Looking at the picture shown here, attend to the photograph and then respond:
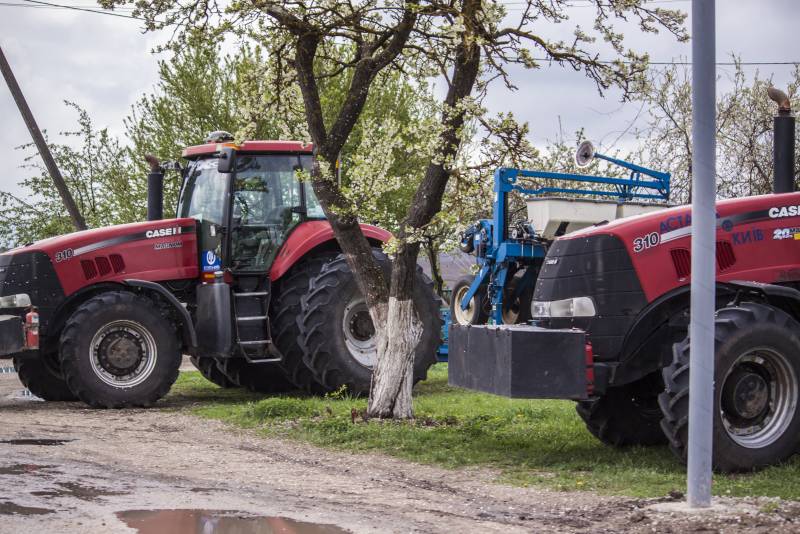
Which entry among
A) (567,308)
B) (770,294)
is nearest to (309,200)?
(567,308)

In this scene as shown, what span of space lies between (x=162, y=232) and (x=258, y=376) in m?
2.63

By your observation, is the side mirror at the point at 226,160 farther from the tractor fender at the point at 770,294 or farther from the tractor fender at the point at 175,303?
the tractor fender at the point at 770,294

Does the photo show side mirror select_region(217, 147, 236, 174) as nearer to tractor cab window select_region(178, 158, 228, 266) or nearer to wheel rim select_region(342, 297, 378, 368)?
tractor cab window select_region(178, 158, 228, 266)

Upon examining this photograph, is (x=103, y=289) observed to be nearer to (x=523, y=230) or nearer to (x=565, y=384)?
(x=523, y=230)

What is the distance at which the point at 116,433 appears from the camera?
1155cm

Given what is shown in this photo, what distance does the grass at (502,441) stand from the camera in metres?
8.27

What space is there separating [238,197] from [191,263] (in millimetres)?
1049

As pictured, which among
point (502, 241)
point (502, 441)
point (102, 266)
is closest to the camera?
point (502, 441)

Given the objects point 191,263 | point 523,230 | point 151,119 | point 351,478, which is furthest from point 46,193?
point 351,478

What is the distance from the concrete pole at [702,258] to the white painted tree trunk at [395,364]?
4773mm

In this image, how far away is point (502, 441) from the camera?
10570 millimetres

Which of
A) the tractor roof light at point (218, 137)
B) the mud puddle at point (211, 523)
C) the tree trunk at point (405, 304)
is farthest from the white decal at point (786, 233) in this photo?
the tractor roof light at point (218, 137)

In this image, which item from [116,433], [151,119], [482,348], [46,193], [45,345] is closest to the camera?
[482,348]

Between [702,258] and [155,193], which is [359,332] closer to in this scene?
[155,193]
